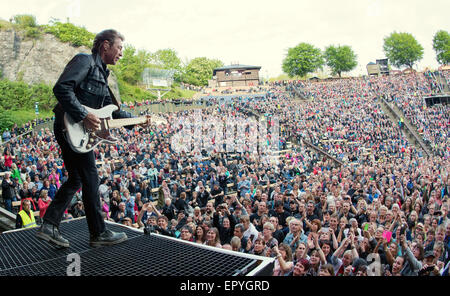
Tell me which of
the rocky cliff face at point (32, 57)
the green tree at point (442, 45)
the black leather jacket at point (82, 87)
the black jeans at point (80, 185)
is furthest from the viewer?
the green tree at point (442, 45)

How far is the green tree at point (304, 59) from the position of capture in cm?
Result: 5800

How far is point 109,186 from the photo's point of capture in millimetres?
8930

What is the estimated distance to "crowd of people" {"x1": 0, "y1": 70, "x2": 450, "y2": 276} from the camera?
14.6 ft

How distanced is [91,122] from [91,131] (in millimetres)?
107

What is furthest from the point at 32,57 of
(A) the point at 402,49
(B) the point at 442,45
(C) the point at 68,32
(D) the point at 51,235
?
(B) the point at 442,45

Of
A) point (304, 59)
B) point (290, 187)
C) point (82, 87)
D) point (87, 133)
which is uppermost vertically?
point (304, 59)

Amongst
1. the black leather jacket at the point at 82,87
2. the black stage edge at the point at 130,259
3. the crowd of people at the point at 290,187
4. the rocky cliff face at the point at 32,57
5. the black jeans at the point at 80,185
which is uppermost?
the rocky cliff face at the point at 32,57

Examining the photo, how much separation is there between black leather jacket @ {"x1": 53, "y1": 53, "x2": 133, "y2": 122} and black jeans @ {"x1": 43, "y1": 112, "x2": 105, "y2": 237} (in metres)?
0.31

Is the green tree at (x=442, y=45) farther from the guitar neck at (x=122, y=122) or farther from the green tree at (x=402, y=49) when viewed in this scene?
the guitar neck at (x=122, y=122)

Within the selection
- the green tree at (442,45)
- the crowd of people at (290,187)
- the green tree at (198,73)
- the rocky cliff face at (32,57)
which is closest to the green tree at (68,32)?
the rocky cliff face at (32,57)

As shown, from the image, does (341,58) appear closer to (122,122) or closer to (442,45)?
(442,45)

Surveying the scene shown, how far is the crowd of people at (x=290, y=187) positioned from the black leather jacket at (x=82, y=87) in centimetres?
258

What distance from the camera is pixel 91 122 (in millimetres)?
2467

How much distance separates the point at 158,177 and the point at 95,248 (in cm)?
876
